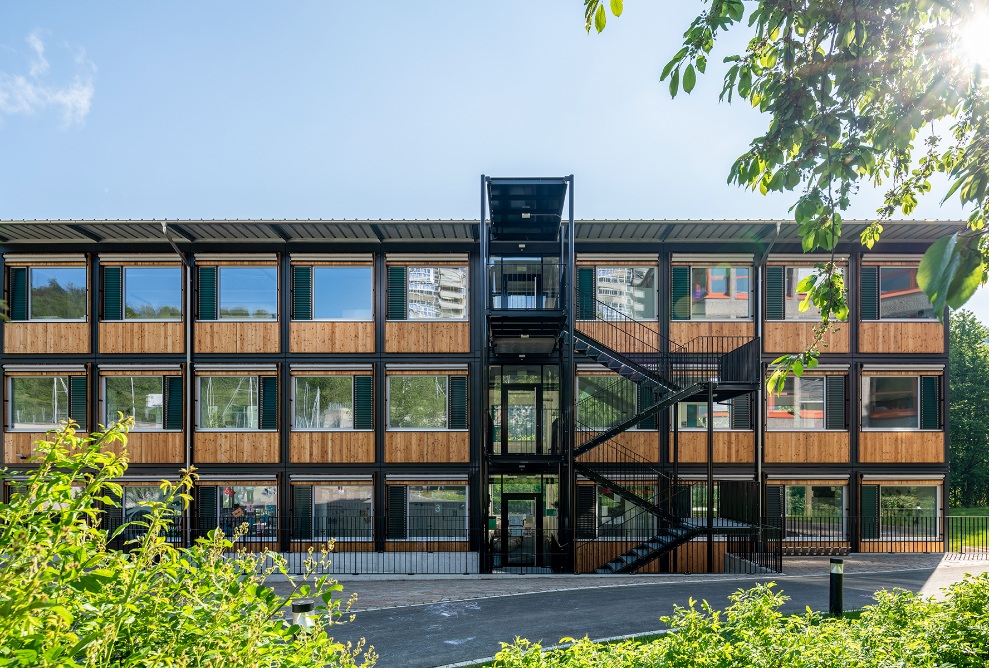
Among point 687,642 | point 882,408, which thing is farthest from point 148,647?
Answer: point 882,408

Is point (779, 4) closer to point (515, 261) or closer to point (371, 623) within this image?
point (371, 623)

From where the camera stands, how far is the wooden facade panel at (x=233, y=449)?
17906 millimetres

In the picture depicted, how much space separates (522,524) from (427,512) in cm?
293

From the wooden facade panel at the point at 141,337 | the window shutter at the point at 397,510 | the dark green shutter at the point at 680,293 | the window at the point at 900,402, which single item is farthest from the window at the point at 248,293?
Result: the window at the point at 900,402

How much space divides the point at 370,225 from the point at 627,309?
8.21 m

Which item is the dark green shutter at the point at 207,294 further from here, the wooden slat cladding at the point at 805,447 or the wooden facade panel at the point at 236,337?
the wooden slat cladding at the point at 805,447

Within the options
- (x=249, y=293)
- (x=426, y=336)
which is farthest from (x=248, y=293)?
(x=426, y=336)

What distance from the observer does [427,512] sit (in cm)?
1780

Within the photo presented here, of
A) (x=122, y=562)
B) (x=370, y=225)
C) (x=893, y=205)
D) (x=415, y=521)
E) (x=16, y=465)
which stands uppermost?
(x=370, y=225)

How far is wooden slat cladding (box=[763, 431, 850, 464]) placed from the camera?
17.8 metres

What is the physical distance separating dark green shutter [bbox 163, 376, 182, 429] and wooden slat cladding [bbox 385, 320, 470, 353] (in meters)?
6.65

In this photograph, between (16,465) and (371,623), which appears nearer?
(371,623)

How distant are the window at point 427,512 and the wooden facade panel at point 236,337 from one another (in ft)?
19.4

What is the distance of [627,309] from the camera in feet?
59.5
